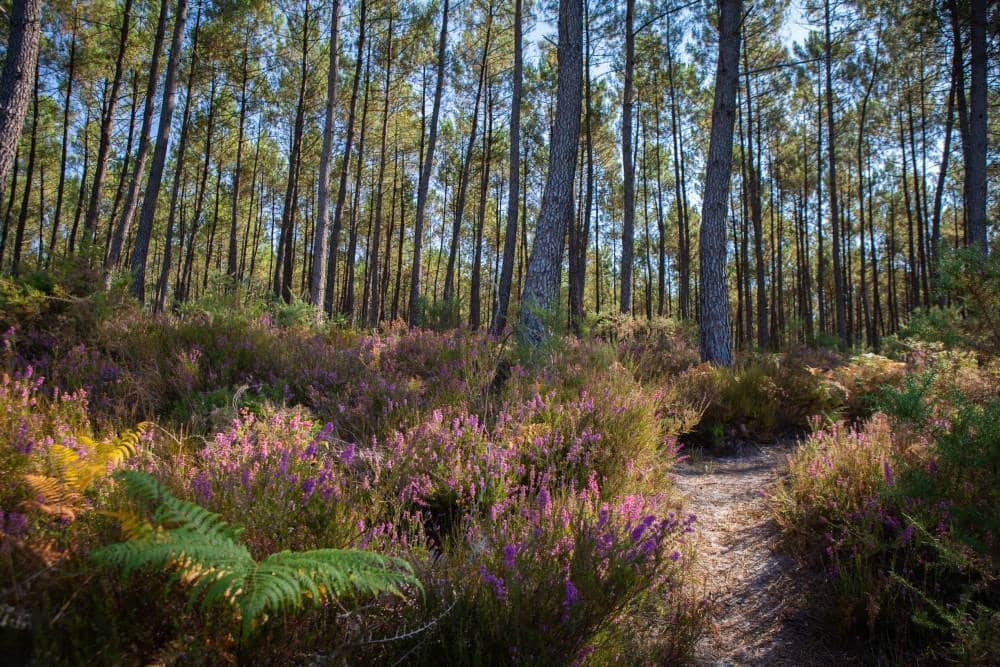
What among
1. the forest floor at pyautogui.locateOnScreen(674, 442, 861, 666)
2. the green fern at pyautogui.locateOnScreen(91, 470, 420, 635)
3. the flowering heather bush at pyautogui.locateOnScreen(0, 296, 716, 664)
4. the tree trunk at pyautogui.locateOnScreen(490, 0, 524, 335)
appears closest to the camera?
the green fern at pyautogui.locateOnScreen(91, 470, 420, 635)

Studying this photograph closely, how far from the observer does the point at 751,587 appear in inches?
111

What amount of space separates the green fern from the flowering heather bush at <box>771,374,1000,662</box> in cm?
227

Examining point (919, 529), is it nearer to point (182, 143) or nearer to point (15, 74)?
point (15, 74)

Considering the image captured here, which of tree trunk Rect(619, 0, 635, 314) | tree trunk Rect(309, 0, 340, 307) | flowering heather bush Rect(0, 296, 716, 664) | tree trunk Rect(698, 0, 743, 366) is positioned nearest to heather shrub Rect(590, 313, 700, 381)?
tree trunk Rect(698, 0, 743, 366)

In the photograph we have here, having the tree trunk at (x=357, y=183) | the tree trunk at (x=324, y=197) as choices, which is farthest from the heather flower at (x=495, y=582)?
the tree trunk at (x=357, y=183)

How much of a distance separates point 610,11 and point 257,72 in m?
13.5

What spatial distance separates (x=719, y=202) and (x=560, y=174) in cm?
289

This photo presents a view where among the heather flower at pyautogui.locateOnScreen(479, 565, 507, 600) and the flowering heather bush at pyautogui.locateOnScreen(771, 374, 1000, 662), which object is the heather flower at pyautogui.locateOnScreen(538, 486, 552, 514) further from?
the flowering heather bush at pyautogui.locateOnScreen(771, 374, 1000, 662)

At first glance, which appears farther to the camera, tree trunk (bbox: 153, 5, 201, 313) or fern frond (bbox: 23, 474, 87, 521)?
tree trunk (bbox: 153, 5, 201, 313)

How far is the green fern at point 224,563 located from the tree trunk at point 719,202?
26.3ft

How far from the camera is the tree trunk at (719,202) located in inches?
331

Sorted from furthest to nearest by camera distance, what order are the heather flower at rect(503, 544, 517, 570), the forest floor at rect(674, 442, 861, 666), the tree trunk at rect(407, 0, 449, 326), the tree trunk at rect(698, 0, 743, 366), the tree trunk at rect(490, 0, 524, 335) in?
the tree trunk at rect(407, 0, 449, 326) < the tree trunk at rect(490, 0, 524, 335) < the tree trunk at rect(698, 0, 743, 366) < the forest floor at rect(674, 442, 861, 666) < the heather flower at rect(503, 544, 517, 570)

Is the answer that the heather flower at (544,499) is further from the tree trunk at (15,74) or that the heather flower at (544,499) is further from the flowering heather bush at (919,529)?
the tree trunk at (15,74)

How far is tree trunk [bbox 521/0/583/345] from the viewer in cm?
818
